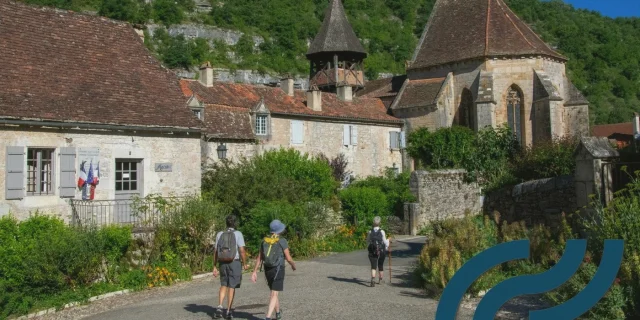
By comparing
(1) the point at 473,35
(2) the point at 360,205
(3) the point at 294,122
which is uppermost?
(1) the point at 473,35

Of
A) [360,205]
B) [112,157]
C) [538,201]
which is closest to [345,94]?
[360,205]

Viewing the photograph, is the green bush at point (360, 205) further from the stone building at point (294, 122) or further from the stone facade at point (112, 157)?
the stone facade at point (112, 157)

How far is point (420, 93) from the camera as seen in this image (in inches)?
1244

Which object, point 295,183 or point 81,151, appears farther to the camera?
point 295,183

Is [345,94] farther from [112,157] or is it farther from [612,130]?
[612,130]

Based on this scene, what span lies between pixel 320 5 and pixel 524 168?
300 feet

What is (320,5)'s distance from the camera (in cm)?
10475

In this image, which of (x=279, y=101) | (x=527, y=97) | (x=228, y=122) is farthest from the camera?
(x=527, y=97)

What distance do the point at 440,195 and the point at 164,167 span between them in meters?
10.9

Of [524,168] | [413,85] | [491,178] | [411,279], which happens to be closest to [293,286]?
[411,279]

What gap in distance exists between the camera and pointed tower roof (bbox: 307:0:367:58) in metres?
36.8

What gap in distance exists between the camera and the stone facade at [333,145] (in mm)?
24153

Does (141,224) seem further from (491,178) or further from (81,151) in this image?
(491,178)

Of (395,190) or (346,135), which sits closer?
(395,190)
